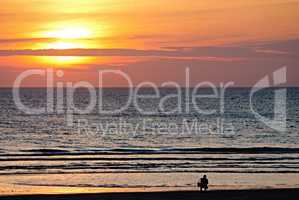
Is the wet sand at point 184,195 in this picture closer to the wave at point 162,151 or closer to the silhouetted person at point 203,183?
the silhouetted person at point 203,183

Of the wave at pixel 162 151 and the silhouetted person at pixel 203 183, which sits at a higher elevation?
the silhouetted person at pixel 203 183

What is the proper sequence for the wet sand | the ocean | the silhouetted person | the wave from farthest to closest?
the wave < the ocean < the silhouetted person < the wet sand

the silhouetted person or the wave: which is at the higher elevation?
the silhouetted person

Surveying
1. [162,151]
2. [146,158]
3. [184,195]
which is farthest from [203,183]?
[162,151]

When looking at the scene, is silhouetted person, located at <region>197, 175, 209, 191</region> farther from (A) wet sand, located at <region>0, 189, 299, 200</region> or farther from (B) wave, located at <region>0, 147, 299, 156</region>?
(B) wave, located at <region>0, 147, 299, 156</region>

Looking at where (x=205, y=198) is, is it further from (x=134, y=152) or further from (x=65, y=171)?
(x=134, y=152)

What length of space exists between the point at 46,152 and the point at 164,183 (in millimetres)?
17040

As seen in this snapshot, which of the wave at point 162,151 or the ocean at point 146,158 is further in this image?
the wave at point 162,151

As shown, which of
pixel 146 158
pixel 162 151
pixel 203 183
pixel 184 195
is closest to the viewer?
pixel 184 195

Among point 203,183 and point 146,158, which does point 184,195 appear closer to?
point 203,183

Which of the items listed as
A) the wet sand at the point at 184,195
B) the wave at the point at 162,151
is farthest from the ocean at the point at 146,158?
the wet sand at the point at 184,195

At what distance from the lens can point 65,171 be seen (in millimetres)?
31594

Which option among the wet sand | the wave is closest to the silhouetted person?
the wet sand

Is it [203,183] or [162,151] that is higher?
[203,183]
